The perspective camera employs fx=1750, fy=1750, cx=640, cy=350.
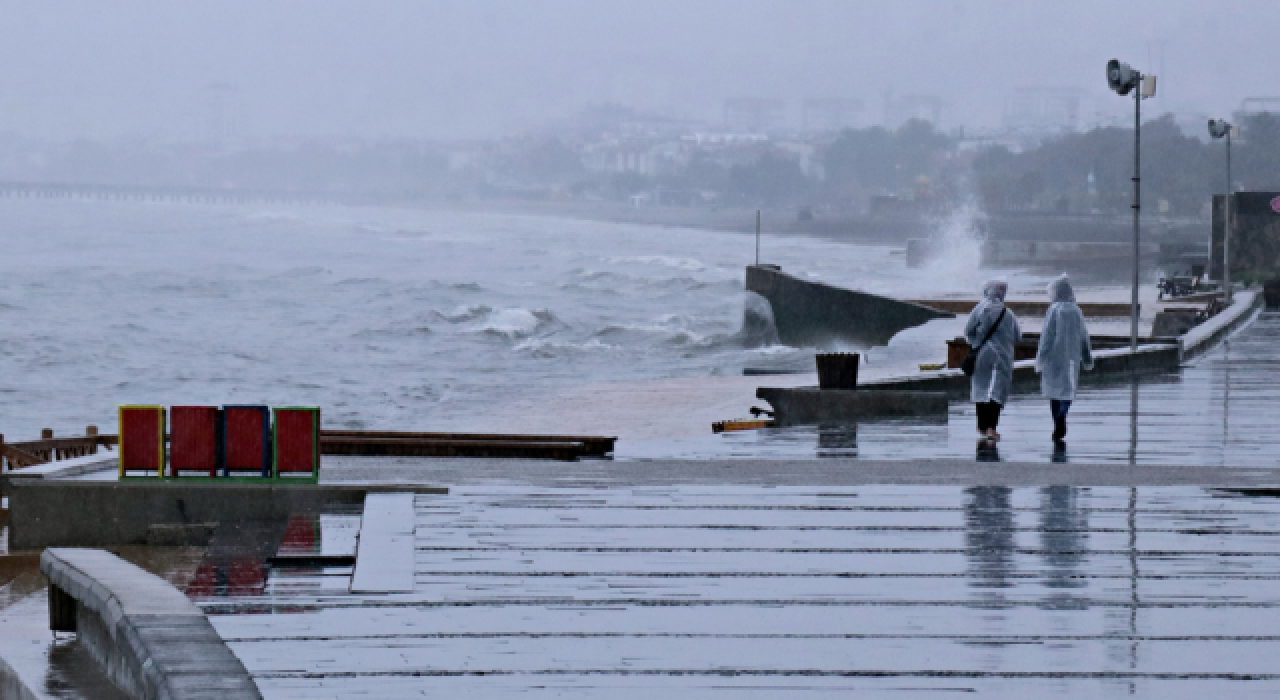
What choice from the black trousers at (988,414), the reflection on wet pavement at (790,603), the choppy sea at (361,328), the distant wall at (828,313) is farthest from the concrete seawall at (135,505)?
the distant wall at (828,313)

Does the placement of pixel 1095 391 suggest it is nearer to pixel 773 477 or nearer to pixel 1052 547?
pixel 773 477

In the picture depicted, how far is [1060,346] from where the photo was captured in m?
15.5

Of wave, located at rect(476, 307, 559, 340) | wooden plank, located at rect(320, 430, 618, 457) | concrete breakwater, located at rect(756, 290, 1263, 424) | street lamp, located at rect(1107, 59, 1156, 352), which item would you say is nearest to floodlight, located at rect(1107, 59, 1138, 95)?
street lamp, located at rect(1107, 59, 1156, 352)

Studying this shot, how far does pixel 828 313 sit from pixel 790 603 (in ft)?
145

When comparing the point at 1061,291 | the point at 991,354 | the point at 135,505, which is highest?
the point at 1061,291

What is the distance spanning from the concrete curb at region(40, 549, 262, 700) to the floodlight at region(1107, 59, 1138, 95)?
54.7 feet

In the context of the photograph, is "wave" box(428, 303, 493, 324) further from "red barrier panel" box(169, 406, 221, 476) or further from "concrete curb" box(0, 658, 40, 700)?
"concrete curb" box(0, 658, 40, 700)

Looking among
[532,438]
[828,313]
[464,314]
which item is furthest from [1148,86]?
[464,314]

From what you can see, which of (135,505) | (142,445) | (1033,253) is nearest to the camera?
(135,505)

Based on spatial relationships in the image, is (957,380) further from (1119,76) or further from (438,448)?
(438,448)

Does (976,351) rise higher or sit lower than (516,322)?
higher

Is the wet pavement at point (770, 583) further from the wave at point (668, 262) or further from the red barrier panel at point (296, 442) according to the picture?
the wave at point (668, 262)

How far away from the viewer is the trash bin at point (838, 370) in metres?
17.6

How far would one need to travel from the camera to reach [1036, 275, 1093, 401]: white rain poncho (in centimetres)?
1541
